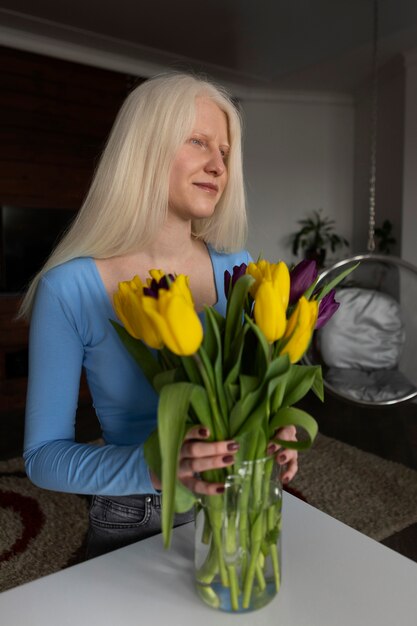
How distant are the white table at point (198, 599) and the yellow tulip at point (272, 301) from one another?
1.13ft

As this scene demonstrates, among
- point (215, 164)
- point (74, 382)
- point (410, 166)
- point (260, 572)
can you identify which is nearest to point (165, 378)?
point (260, 572)

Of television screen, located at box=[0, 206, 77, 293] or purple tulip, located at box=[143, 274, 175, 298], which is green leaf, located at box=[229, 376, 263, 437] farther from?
television screen, located at box=[0, 206, 77, 293]

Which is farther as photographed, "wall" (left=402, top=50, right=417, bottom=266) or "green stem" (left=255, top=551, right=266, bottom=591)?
"wall" (left=402, top=50, right=417, bottom=266)

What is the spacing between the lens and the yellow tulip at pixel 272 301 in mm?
560

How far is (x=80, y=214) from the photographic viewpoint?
3.36ft

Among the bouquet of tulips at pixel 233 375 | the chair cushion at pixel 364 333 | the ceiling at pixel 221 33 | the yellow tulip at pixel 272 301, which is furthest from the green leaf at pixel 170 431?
the ceiling at pixel 221 33

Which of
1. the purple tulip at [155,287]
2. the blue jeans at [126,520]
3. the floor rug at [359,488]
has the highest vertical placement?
the purple tulip at [155,287]

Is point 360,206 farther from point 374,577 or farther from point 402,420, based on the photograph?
point 374,577

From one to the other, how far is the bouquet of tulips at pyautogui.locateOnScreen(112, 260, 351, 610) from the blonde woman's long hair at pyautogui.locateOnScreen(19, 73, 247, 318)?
0.36m

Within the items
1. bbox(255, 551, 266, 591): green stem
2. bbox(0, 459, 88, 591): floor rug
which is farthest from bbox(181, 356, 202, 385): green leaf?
bbox(0, 459, 88, 591): floor rug

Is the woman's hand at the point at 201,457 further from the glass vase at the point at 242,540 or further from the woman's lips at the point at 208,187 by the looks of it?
the woman's lips at the point at 208,187

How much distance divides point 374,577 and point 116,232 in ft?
2.22

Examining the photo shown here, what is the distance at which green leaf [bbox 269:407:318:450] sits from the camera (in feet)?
1.93

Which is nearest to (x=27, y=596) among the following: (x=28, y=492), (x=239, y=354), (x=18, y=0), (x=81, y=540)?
(x=239, y=354)
